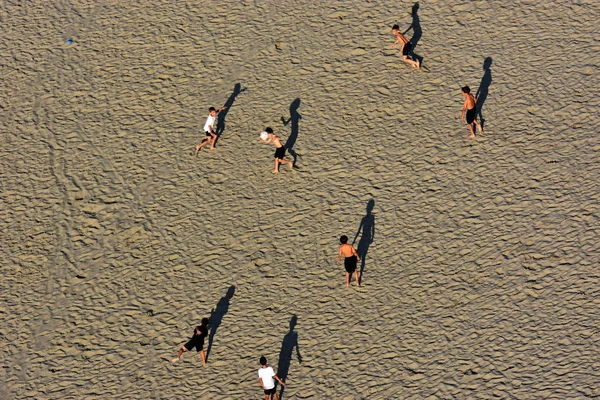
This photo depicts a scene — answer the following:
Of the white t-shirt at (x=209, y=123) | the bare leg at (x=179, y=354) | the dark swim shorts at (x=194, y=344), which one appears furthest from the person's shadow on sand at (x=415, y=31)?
the bare leg at (x=179, y=354)

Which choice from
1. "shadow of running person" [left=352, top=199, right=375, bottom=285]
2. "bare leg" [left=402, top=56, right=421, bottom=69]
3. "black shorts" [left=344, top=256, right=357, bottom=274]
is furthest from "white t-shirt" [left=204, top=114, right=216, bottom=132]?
"bare leg" [left=402, top=56, right=421, bottom=69]

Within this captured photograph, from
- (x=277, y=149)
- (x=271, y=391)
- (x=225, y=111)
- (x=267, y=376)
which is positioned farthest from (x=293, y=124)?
(x=271, y=391)

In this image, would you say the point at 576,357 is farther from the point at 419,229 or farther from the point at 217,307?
the point at 217,307

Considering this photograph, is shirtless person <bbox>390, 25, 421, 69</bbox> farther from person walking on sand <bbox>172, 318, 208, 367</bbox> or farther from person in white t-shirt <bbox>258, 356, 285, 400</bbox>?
person in white t-shirt <bbox>258, 356, 285, 400</bbox>

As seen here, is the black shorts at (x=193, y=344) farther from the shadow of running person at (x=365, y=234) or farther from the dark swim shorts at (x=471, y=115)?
the dark swim shorts at (x=471, y=115)

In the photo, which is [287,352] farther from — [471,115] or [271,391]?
[471,115]

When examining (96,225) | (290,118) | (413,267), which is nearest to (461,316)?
(413,267)

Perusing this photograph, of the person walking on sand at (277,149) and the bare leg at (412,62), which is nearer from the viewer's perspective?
the person walking on sand at (277,149)
